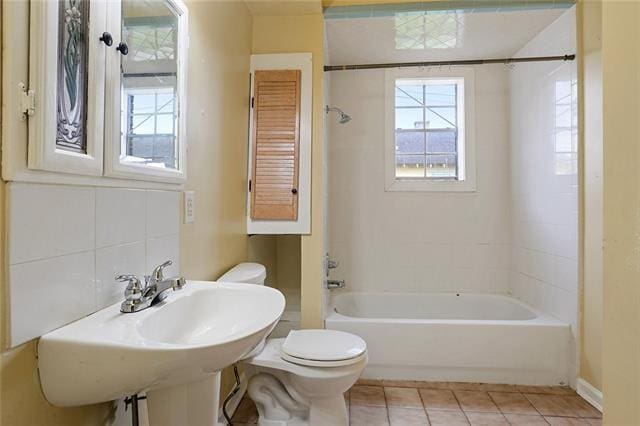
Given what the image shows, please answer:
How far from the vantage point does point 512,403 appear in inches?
76.4

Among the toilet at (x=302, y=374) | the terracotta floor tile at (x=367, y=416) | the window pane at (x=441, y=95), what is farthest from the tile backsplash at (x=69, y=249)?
the window pane at (x=441, y=95)

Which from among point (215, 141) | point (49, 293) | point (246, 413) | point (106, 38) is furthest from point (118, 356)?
point (246, 413)

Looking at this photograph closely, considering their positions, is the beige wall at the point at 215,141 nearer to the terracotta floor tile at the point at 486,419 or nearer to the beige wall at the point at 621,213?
the beige wall at the point at 621,213

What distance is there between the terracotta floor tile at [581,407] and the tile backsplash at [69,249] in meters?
Answer: 2.33

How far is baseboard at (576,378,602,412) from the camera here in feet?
6.20

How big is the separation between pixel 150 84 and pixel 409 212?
2268 millimetres

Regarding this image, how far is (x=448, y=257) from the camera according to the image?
9.43 ft

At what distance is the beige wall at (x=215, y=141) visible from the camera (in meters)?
1.40

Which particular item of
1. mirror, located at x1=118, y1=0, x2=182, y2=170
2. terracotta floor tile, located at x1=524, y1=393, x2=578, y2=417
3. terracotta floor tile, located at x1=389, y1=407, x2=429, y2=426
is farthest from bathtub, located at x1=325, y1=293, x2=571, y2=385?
mirror, located at x1=118, y1=0, x2=182, y2=170

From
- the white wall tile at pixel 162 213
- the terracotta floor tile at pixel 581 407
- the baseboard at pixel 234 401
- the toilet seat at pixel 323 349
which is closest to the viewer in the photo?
the white wall tile at pixel 162 213

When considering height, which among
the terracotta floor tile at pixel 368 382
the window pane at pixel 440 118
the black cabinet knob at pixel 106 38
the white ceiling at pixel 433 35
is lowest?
the terracotta floor tile at pixel 368 382

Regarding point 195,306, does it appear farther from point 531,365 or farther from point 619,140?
point 531,365

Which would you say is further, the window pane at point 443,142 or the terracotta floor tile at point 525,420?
the window pane at point 443,142

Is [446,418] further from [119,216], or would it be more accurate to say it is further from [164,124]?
[164,124]
